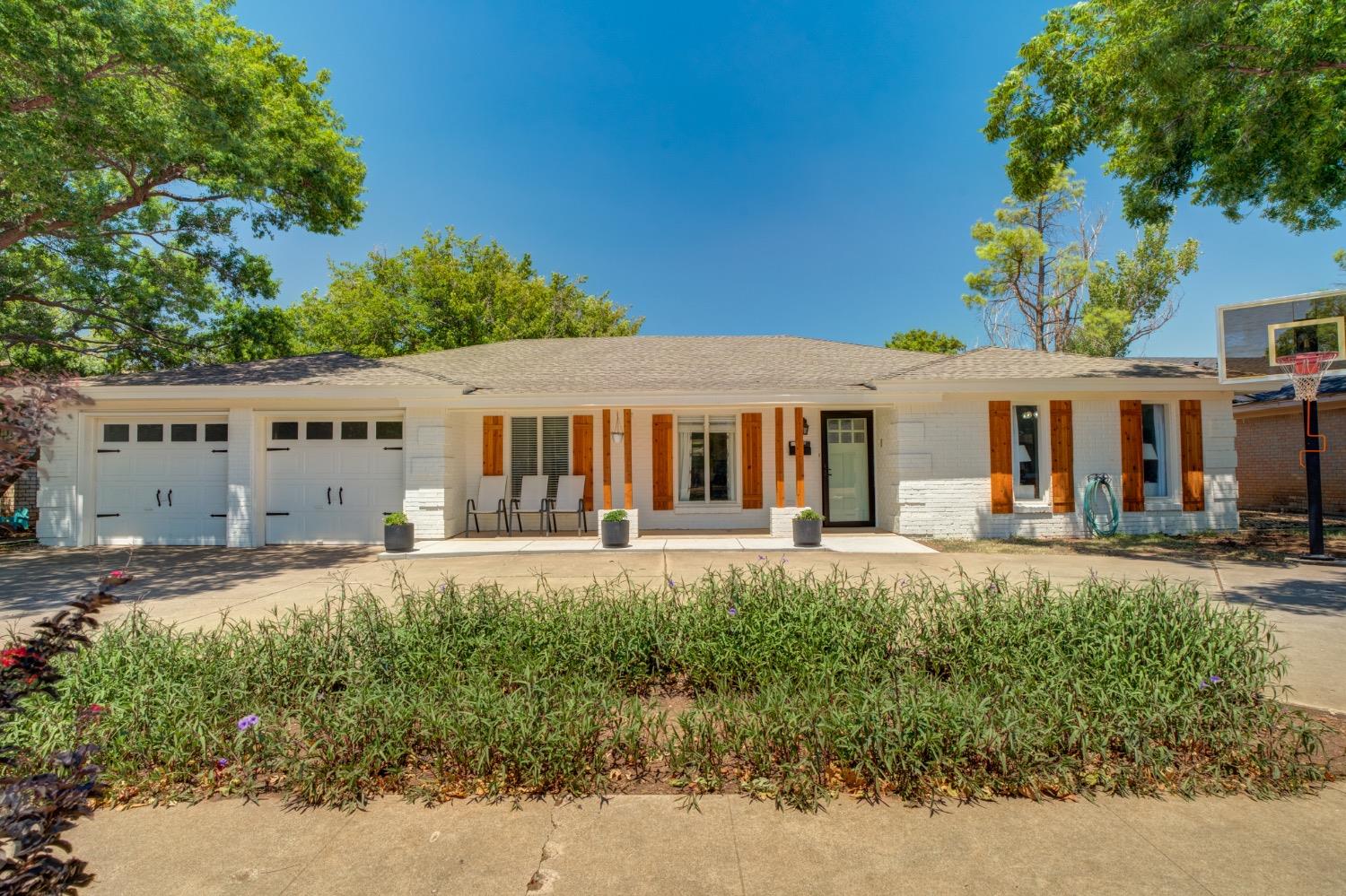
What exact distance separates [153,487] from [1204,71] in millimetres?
18130

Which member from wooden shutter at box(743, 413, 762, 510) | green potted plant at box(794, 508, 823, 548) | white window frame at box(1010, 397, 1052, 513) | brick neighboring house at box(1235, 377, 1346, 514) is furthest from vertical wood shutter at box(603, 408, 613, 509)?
brick neighboring house at box(1235, 377, 1346, 514)

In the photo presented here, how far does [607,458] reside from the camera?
1180cm

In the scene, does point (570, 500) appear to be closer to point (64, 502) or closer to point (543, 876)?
point (64, 502)

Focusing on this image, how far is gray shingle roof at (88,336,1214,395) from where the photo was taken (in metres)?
11.3

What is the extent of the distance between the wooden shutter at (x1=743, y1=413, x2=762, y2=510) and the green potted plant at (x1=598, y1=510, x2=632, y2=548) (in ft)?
9.08

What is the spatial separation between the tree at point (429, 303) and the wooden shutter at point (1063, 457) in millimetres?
20249

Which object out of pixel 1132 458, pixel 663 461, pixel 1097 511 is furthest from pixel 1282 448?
pixel 663 461

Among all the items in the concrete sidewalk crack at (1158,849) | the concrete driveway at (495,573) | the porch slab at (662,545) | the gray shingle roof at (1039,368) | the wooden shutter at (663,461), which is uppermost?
the gray shingle roof at (1039,368)

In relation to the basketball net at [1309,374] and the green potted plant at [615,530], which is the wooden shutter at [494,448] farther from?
the basketball net at [1309,374]

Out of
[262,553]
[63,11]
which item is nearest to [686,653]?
[262,553]

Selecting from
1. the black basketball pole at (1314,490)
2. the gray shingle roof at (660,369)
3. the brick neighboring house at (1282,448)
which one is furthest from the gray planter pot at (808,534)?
the brick neighboring house at (1282,448)

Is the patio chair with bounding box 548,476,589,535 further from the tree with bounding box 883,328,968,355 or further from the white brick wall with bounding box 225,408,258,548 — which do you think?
the tree with bounding box 883,328,968,355

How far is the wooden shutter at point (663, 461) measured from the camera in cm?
1225

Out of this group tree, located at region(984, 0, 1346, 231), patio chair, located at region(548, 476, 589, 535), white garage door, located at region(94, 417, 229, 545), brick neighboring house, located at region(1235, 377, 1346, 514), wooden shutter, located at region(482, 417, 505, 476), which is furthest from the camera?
brick neighboring house, located at region(1235, 377, 1346, 514)
